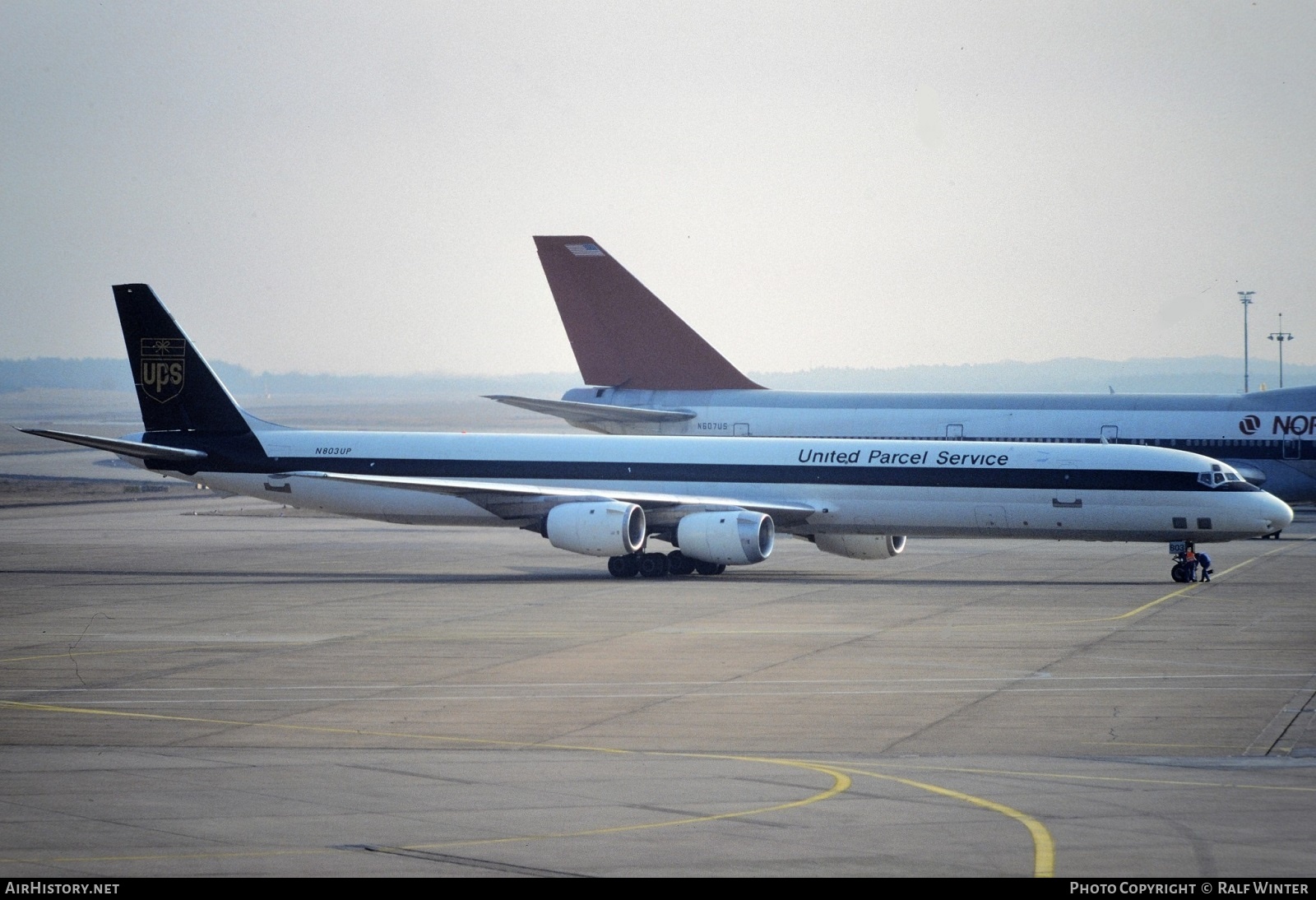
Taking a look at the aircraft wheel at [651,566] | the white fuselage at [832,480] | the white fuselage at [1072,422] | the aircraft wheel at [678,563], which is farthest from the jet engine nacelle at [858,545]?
the white fuselage at [1072,422]

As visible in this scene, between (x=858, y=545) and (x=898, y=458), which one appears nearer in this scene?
(x=898, y=458)

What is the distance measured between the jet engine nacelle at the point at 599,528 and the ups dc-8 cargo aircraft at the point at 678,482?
5 centimetres

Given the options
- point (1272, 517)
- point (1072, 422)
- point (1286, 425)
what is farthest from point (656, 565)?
point (1286, 425)

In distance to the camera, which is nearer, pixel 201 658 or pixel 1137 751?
pixel 1137 751

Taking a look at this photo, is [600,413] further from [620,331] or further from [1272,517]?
[1272,517]

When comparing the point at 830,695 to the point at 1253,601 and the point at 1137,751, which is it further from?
the point at 1253,601

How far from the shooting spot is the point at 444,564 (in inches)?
1812

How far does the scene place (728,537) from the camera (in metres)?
39.7

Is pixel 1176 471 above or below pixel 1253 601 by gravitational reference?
above

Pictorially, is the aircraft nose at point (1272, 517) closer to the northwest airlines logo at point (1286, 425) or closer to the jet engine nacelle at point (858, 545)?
the jet engine nacelle at point (858, 545)

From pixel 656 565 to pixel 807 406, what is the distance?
62.9ft
